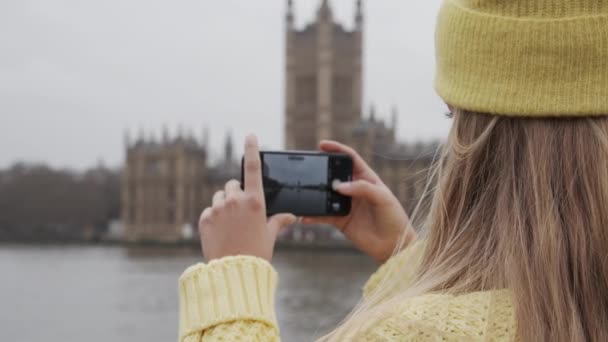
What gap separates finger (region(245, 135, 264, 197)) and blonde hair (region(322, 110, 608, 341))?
0.48 feet

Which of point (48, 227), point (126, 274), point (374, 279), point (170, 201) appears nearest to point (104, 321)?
point (126, 274)

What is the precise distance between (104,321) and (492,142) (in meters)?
10.2

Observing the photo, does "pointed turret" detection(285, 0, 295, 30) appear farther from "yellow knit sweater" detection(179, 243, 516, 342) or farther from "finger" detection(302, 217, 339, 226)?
"yellow knit sweater" detection(179, 243, 516, 342)

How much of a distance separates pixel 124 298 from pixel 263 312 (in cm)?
1271

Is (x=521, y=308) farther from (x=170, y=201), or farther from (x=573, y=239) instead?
(x=170, y=201)

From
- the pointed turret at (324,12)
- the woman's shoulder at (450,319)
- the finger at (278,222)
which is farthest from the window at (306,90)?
the woman's shoulder at (450,319)

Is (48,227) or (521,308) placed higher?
(521,308)

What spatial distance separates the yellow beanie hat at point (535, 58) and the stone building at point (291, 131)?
112ft

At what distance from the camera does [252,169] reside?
860 millimetres

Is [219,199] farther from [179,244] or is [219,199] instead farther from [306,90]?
[306,90]

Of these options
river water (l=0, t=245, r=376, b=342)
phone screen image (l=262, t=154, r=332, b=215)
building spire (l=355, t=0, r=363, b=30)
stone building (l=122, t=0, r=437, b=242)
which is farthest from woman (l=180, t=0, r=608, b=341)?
building spire (l=355, t=0, r=363, b=30)

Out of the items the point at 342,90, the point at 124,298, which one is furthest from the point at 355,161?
the point at 342,90

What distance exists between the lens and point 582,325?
69 centimetres

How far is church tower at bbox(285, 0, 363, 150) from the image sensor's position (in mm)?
36531
